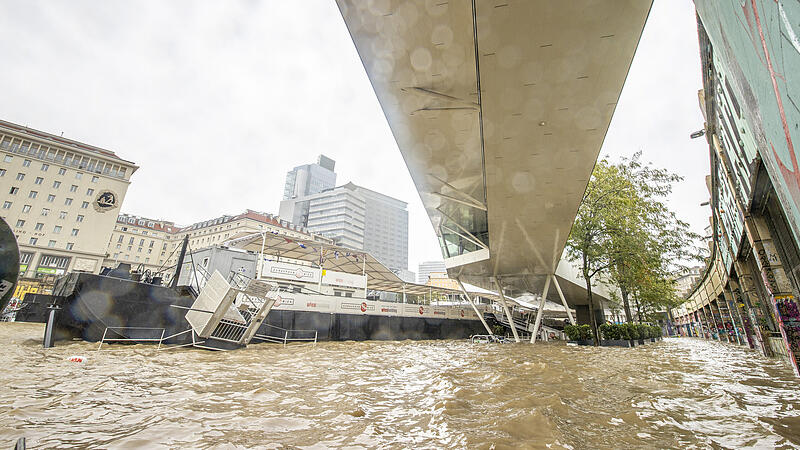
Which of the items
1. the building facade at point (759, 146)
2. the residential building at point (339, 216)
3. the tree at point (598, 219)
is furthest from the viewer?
the residential building at point (339, 216)

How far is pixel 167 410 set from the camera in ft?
9.60

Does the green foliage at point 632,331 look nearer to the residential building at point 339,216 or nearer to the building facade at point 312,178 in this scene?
the residential building at point 339,216

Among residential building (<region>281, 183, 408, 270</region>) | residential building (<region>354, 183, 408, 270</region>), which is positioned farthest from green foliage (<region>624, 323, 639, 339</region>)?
residential building (<region>354, 183, 408, 270</region>)

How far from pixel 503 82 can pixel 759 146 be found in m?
3.25

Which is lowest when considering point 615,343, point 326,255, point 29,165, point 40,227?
point 615,343

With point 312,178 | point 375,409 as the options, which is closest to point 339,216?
point 312,178

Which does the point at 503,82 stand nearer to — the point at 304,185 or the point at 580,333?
the point at 580,333

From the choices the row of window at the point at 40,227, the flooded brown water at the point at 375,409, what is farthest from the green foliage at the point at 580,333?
A: the row of window at the point at 40,227

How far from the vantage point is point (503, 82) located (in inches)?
192

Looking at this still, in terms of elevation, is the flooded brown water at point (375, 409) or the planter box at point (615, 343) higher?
the planter box at point (615, 343)

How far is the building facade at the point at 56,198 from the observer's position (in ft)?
149

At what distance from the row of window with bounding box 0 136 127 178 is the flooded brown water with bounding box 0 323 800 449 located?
66.1 meters

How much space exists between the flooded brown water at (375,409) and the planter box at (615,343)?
11864 mm

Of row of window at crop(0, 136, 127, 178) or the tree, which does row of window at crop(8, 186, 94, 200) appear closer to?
row of window at crop(0, 136, 127, 178)
